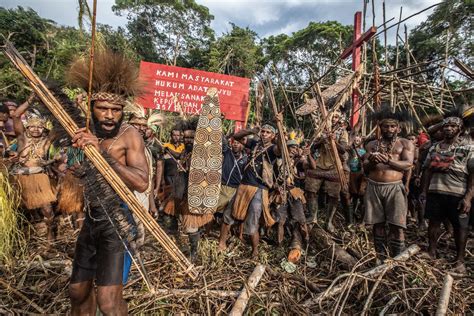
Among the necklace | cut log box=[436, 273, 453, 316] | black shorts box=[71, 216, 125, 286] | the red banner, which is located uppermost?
the red banner

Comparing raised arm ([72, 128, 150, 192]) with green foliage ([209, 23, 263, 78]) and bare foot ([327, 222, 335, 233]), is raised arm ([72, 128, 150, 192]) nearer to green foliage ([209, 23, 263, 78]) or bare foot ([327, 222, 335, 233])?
bare foot ([327, 222, 335, 233])

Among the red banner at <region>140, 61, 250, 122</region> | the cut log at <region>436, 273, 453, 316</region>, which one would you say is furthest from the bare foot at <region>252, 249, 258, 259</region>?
the red banner at <region>140, 61, 250, 122</region>

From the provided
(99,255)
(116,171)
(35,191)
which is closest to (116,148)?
(116,171)

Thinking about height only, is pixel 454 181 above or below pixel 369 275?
above

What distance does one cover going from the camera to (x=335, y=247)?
3.60 meters

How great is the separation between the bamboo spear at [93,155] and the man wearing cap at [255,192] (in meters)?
1.83

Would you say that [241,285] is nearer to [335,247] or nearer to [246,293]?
[246,293]

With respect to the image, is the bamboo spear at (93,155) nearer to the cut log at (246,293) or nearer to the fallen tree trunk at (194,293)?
the cut log at (246,293)

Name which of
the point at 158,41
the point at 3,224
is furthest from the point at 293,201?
the point at 158,41

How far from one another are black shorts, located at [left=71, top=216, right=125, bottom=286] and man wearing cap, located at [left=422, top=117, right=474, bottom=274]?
3.39 m

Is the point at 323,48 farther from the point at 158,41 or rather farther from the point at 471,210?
the point at 471,210

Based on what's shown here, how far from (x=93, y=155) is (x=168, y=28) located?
22344mm

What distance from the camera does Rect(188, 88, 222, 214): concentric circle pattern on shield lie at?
3.63 metres

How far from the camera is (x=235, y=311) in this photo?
2.29 m
